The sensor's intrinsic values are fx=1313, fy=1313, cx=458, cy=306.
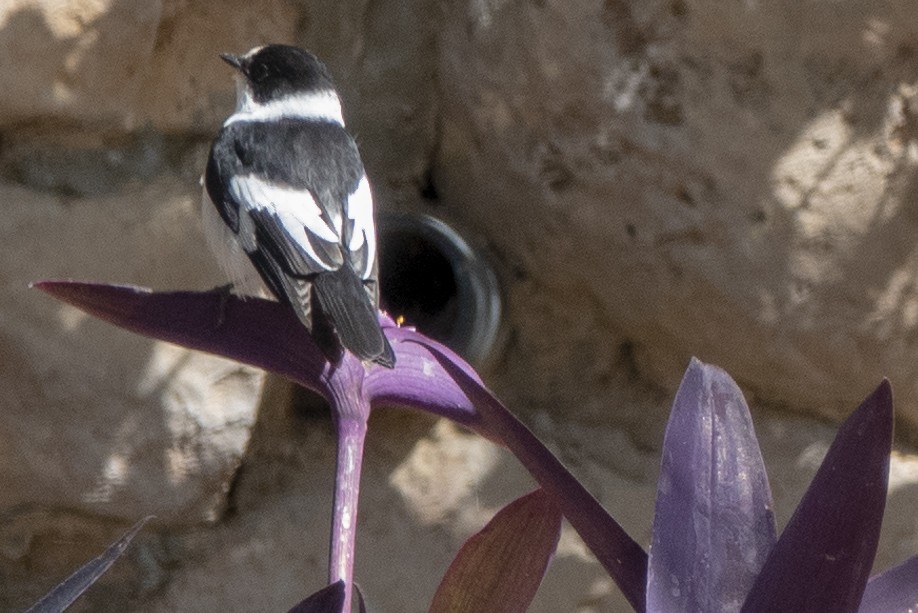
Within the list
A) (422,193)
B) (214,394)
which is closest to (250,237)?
(214,394)

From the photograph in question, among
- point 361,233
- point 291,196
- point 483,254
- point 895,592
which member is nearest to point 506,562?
point 895,592

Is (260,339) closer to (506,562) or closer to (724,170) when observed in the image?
(506,562)

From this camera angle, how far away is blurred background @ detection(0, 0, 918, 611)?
79.3 inches

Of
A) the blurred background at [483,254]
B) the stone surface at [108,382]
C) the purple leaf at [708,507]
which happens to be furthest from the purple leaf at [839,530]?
the stone surface at [108,382]

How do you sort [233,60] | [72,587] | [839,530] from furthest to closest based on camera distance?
1. [233,60]
2. [72,587]
3. [839,530]

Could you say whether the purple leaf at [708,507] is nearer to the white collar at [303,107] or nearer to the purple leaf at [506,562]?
the purple leaf at [506,562]

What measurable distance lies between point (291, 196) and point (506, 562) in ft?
4.14

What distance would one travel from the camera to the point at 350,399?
2.98 ft

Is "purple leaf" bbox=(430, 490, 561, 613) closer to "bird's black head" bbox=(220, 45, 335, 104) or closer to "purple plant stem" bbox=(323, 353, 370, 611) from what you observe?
"purple plant stem" bbox=(323, 353, 370, 611)

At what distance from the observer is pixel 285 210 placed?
1.95 meters

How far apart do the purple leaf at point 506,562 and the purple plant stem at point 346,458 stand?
6 centimetres

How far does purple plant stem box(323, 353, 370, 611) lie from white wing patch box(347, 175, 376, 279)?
911 millimetres

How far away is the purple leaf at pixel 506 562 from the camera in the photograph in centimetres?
79

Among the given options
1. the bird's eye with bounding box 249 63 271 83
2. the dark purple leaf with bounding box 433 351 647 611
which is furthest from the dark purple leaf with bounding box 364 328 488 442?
the bird's eye with bounding box 249 63 271 83
